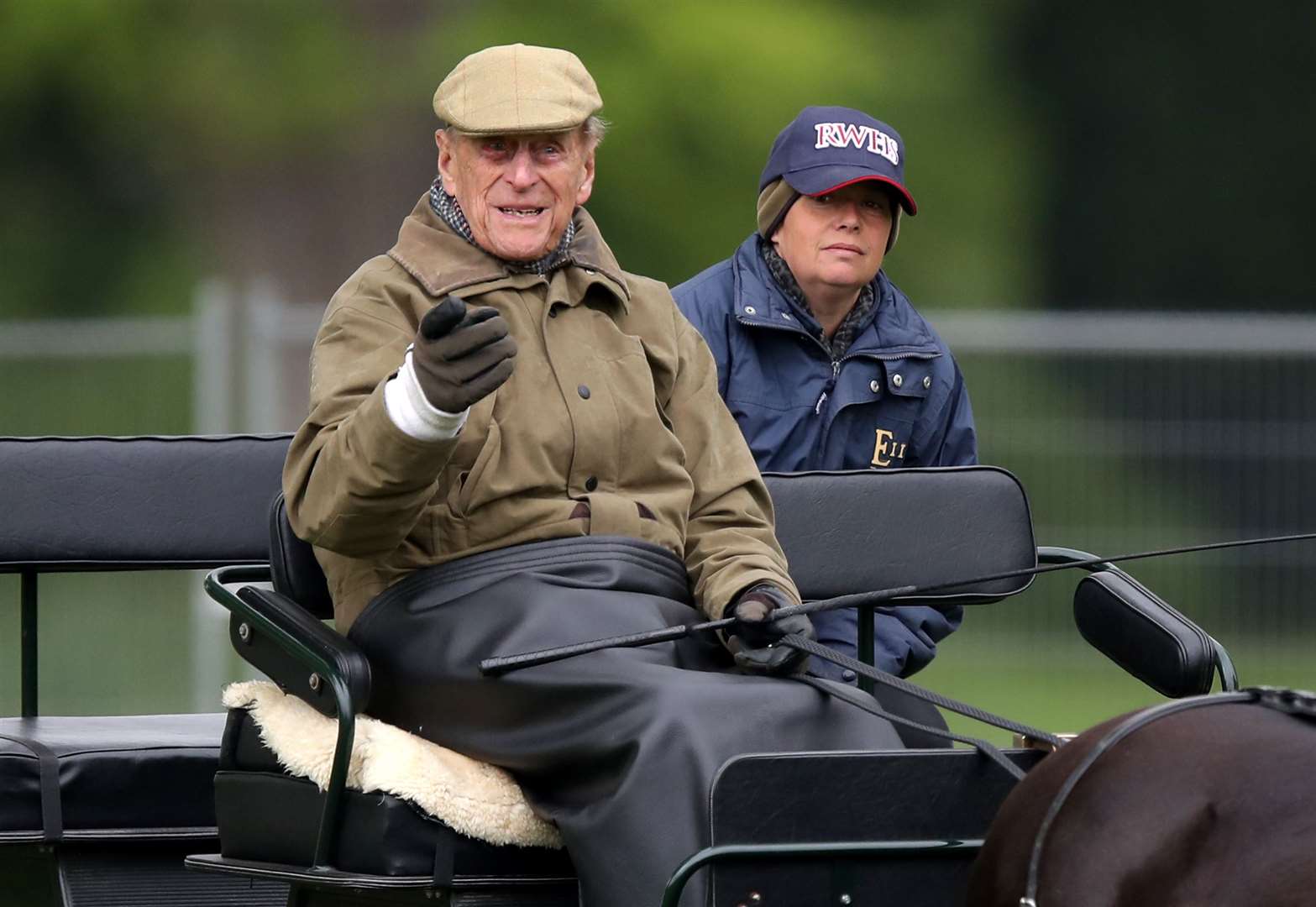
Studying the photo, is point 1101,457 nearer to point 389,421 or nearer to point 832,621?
point 832,621

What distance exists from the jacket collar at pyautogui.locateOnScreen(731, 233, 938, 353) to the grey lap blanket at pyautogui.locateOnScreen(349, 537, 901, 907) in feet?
3.29

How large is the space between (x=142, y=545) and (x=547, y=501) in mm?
1189

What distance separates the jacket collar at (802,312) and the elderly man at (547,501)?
63 centimetres

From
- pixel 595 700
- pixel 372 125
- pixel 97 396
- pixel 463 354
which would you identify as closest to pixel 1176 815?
pixel 595 700

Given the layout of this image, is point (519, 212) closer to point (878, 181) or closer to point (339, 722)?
point (339, 722)

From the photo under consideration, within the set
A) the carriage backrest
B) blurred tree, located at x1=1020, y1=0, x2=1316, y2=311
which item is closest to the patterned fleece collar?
the carriage backrest

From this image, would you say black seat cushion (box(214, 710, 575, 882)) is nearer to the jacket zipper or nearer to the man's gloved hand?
the man's gloved hand

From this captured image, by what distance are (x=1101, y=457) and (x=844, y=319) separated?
15.2ft

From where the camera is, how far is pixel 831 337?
180 inches

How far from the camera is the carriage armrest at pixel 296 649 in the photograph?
10.8ft

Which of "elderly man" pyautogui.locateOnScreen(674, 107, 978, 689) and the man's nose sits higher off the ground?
the man's nose

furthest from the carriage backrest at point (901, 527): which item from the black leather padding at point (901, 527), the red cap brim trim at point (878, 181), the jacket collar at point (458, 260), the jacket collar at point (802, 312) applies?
the jacket collar at point (458, 260)

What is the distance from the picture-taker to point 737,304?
450cm

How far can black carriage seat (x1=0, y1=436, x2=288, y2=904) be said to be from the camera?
4.01 metres
